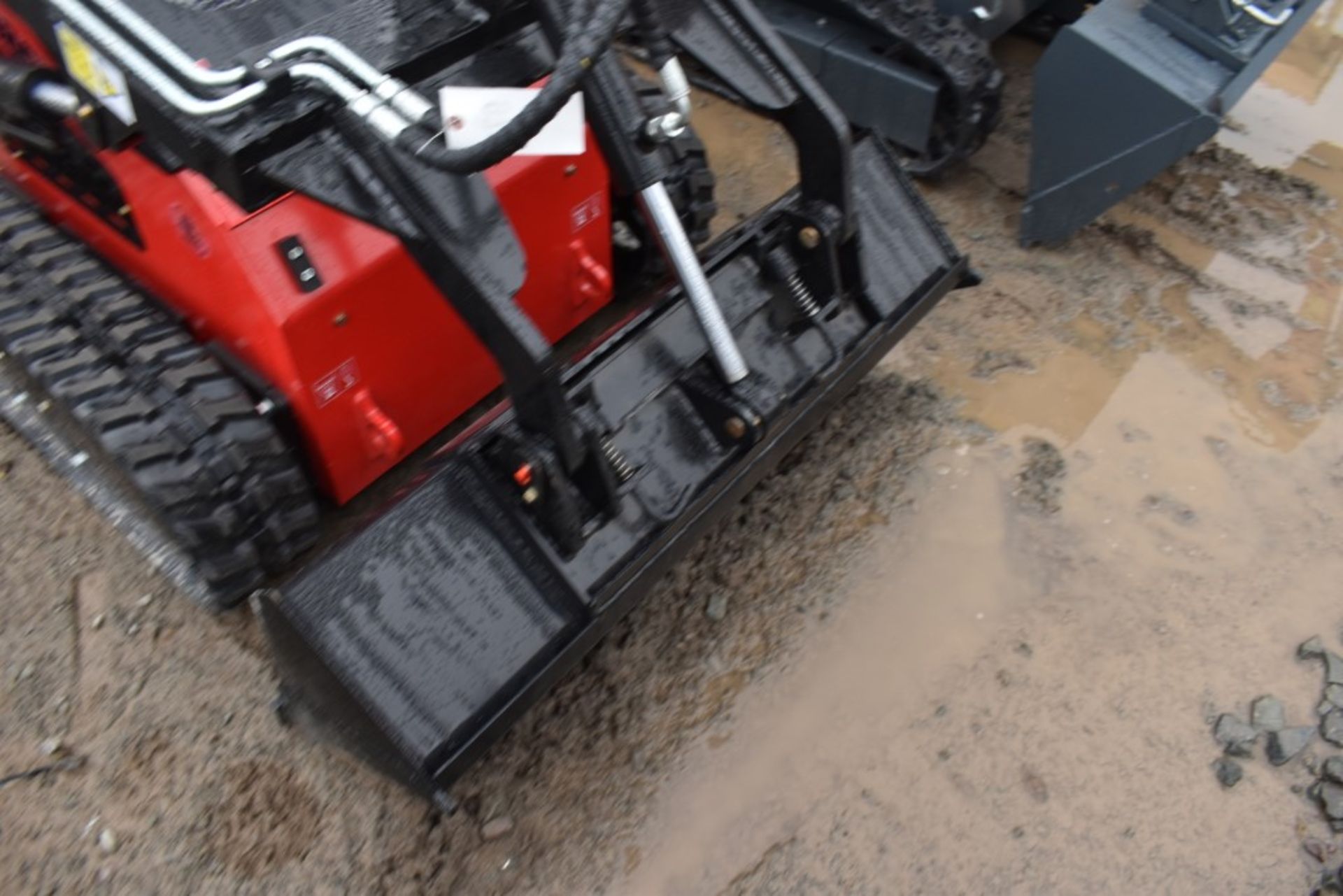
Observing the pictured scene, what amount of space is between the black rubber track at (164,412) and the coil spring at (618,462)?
637 mm

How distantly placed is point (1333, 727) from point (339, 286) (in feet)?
7.08

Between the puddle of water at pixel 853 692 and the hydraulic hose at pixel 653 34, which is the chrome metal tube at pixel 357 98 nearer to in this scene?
the hydraulic hose at pixel 653 34

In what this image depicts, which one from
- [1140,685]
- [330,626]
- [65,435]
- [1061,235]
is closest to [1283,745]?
[1140,685]

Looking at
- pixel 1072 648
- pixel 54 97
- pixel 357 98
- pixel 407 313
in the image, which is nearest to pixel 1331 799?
pixel 1072 648

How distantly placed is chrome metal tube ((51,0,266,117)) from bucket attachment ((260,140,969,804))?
0.64 metres

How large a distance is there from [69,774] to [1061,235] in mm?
2856

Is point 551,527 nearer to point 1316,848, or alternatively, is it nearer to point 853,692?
point 853,692

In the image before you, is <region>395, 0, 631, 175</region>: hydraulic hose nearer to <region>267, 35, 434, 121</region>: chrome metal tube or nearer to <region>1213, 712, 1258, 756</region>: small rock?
<region>267, 35, 434, 121</region>: chrome metal tube

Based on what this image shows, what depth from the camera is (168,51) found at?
60.0 inches

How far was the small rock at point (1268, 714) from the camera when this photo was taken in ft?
6.72

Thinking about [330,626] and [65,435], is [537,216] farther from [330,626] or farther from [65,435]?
[65,435]

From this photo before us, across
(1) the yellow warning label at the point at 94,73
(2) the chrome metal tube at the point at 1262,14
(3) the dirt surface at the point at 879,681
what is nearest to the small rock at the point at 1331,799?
(3) the dirt surface at the point at 879,681

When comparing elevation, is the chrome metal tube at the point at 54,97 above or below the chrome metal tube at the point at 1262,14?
above

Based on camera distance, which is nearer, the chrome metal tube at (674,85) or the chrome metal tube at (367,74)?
the chrome metal tube at (367,74)
